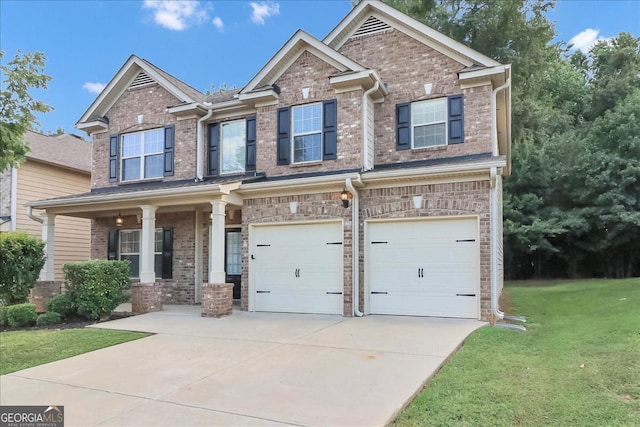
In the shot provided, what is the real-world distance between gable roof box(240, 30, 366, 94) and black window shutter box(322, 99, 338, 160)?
91cm

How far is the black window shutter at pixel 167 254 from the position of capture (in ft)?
43.6

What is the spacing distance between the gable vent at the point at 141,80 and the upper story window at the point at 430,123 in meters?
7.80

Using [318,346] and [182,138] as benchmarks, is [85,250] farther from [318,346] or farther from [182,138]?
[318,346]

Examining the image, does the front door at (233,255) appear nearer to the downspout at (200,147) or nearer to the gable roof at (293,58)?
the downspout at (200,147)

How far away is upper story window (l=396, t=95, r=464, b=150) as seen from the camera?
419 inches

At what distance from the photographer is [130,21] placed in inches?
746

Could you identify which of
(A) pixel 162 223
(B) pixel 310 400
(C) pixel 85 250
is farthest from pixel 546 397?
(C) pixel 85 250

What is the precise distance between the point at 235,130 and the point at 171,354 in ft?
24.8

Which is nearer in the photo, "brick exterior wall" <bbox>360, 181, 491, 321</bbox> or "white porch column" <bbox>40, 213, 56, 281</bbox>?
"brick exterior wall" <bbox>360, 181, 491, 321</bbox>

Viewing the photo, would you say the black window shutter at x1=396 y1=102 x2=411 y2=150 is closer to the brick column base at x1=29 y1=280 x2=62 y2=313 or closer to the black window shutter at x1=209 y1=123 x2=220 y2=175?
the black window shutter at x1=209 y1=123 x2=220 y2=175

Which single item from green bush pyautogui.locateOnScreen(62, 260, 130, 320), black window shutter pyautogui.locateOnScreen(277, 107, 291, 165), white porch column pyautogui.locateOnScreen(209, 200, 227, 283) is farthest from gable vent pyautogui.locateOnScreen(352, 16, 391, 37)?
green bush pyautogui.locateOnScreen(62, 260, 130, 320)

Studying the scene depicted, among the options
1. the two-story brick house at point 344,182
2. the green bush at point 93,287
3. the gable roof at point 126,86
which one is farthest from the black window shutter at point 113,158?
the green bush at point 93,287

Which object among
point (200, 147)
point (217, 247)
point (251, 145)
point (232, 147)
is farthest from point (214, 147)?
point (217, 247)

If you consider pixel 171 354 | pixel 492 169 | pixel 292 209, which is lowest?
pixel 171 354
